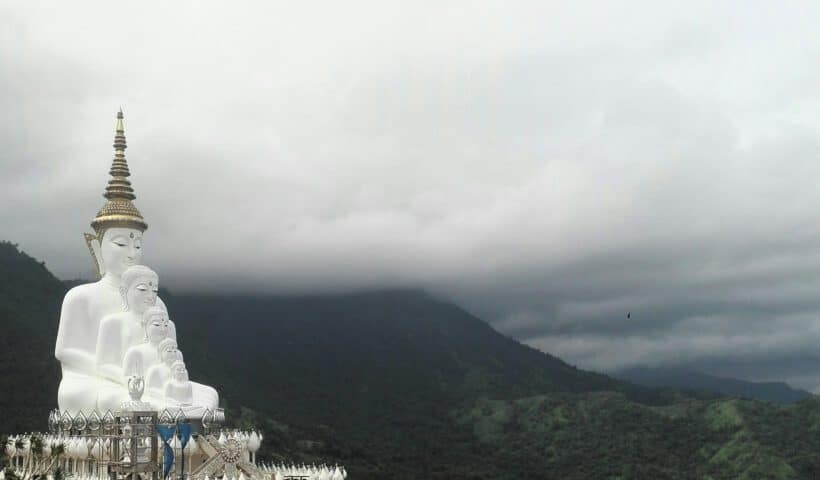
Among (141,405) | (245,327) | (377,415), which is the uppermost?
(245,327)

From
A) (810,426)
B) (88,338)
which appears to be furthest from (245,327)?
(88,338)

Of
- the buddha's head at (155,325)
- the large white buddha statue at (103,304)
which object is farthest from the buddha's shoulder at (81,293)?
the buddha's head at (155,325)

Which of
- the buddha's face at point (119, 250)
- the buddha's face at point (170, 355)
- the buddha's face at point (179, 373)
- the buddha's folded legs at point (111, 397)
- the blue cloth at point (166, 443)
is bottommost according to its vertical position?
the blue cloth at point (166, 443)

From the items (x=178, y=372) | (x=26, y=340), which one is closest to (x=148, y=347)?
(x=178, y=372)

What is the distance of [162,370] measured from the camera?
28.4 metres

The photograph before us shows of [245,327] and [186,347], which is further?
[245,327]

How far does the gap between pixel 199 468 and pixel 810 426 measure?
74.4 metres

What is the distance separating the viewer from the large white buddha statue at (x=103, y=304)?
28.7m

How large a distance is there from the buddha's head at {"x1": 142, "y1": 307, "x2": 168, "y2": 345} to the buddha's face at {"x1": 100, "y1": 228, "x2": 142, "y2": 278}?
112 inches

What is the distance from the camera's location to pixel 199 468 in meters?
26.4

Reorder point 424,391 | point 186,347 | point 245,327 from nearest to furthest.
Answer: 1. point 186,347
2. point 424,391
3. point 245,327

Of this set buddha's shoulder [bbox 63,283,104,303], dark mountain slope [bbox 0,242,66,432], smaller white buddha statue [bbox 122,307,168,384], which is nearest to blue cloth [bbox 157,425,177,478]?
smaller white buddha statue [bbox 122,307,168,384]

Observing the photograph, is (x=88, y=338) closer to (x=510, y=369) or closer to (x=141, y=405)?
(x=141, y=405)

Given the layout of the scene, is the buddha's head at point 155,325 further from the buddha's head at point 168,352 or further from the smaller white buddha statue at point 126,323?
the smaller white buddha statue at point 126,323
